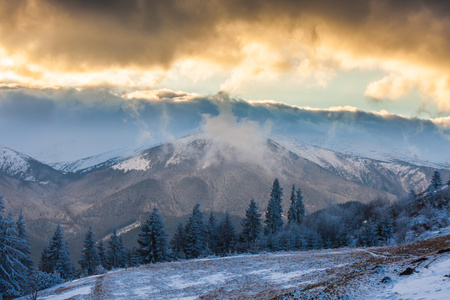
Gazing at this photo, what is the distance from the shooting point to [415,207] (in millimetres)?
92438

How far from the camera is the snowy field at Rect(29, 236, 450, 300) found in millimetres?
20188

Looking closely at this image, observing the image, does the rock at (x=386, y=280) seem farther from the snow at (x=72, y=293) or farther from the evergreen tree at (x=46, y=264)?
the evergreen tree at (x=46, y=264)

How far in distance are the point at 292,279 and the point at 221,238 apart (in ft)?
201

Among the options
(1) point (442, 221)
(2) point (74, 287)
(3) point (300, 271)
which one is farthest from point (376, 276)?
(1) point (442, 221)

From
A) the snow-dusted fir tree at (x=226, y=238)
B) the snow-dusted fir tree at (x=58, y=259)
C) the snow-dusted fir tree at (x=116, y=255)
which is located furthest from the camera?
the snow-dusted fir tree at (x=116, y=255)

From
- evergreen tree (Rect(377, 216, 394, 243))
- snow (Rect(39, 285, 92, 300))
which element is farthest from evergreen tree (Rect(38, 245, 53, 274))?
evergreen tree (Rect(377, 216, 394, 243))

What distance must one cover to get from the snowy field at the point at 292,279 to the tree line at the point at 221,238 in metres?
7.75

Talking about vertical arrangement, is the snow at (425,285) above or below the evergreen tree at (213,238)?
above

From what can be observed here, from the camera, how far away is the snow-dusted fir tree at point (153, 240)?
68.5 meters

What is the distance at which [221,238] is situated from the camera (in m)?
92.2

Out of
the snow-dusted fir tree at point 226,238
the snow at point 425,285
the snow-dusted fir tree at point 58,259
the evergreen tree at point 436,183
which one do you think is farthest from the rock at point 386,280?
the evergreen tree at point 436,183

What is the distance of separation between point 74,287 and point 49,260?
49828mm

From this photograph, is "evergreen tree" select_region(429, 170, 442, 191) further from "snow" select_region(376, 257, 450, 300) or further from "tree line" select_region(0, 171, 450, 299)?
"snow" select_region(376, 257, 450, 300)

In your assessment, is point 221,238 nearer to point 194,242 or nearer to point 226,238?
point 226,238
